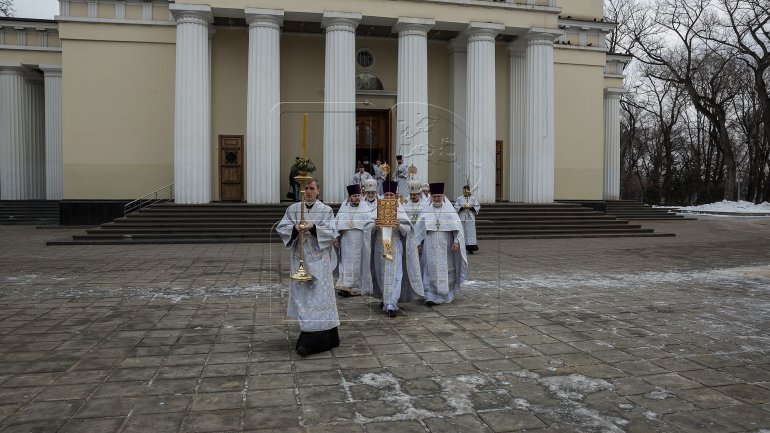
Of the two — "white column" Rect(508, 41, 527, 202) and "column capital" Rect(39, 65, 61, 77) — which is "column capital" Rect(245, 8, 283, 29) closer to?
"white column" Rect(508, 41, 527, 202)

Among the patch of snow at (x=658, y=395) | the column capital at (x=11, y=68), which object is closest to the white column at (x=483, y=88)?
the patch of snow at (x=658, y=395)

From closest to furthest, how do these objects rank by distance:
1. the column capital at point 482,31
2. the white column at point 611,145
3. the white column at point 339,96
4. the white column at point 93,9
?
1. the white column at point 339,96
2. the column capital at point 482,31
3. the white column at point 93,9
4. the white column at point 611,145

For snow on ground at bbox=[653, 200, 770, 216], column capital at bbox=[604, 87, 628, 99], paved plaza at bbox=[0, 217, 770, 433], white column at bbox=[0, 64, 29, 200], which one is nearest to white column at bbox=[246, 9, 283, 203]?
paved plaza at bbox=[0, 217, 770, 433]

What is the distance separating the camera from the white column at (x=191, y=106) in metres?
20.5

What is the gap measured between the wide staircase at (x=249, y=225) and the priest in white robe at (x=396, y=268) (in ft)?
28.5

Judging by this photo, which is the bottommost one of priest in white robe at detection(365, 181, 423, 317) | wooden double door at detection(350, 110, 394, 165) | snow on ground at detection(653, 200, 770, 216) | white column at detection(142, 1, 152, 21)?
priest in white robe at detection(365, 181, 423, 317)

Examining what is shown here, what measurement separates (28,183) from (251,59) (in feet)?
47.9

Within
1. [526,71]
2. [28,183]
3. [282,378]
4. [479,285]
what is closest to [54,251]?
[479,285]

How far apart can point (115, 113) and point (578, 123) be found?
21.1 m

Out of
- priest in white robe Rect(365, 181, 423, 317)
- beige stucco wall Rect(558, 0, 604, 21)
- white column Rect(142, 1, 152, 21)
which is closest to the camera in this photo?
priest in white robe Rect(365, 181, 423, 317)

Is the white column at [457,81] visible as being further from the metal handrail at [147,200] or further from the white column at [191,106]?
the metal handrail at [147,200]

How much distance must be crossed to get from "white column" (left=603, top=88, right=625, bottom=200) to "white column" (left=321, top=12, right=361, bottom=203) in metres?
16.7

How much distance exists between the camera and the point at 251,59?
20781mm

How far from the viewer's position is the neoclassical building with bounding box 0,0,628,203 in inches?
816
